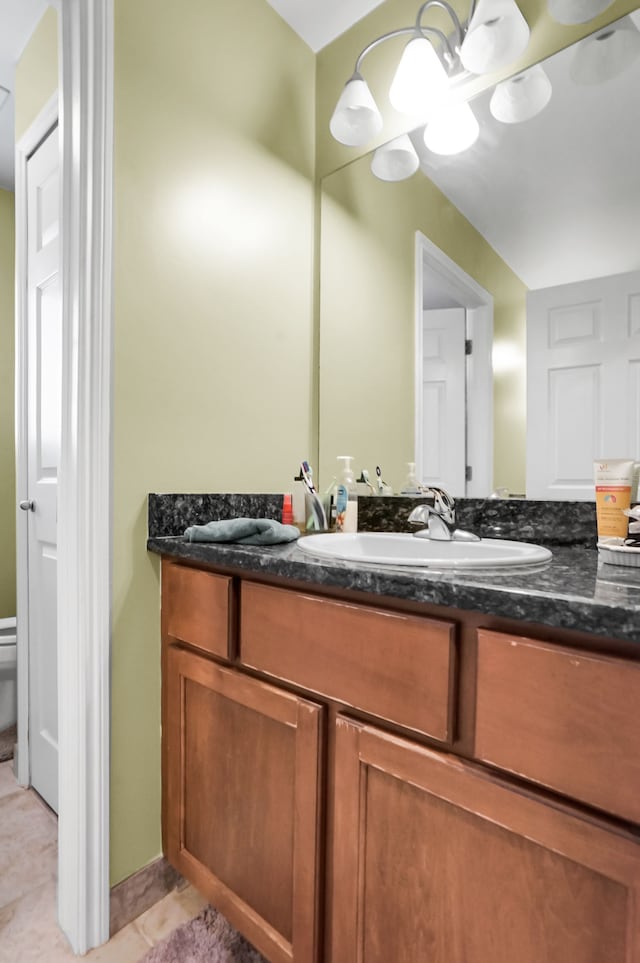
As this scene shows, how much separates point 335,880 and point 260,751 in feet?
0.77

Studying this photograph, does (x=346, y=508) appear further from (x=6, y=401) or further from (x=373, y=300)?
(x=6, y=401)

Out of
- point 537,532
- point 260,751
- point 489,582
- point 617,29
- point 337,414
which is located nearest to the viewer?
point 489,582

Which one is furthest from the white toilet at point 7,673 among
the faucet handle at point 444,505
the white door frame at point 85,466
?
the faucet handle at point 444,505

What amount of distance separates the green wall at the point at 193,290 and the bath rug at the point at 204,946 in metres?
0.16

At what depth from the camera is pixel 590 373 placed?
3.58 feet

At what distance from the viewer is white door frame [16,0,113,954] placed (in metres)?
1.06

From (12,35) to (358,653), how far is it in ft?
7.01

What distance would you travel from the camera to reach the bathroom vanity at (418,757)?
542 mm

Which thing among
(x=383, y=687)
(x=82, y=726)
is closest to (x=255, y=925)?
(x=82, y=726)

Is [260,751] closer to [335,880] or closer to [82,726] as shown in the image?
[335,880]

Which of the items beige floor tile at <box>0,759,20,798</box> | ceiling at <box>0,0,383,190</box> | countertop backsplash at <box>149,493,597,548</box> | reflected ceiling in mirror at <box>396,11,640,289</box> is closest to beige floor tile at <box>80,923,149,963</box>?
beige floor tile at <box>0,759,20,798</box>

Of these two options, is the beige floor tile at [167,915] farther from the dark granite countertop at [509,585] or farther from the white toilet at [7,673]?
the white toilet at [7,673]

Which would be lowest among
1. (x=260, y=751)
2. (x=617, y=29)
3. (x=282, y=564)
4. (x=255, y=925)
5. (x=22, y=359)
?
(x=255, y=925)

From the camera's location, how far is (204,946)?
1.08 metres
